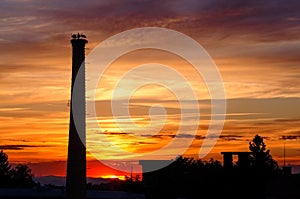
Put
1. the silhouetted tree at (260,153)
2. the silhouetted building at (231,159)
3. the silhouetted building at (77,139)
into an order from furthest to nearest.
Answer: the silhouetted tree at (260,153)
the silhouetted building at (231,159)
the silhouetted building at (77,139)

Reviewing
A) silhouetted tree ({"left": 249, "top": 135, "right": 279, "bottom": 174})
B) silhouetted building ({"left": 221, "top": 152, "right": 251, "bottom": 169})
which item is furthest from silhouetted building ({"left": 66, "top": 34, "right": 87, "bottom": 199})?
silhouetted tree ({"left": 249, "top": 135, "right": 279, "bottom": 174})

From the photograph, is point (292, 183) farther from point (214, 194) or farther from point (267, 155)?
point (267, 155)

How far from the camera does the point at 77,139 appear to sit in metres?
56.6

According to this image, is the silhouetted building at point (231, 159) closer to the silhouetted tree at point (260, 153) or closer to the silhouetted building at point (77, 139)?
the silhouetted building at point (77, 139)

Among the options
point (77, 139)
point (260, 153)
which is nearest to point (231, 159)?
point (77, 139)

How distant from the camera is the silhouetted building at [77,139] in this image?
56188mm

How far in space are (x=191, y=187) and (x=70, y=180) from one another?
948 inches

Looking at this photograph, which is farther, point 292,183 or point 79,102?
point 292,183

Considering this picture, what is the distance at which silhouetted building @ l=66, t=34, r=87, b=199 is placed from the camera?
184ft

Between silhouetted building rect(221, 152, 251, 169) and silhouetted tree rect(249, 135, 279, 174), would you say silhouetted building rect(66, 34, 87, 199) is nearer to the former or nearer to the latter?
silhouetted building rect(221, 152, 251, 169)

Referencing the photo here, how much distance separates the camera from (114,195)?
63.2 m

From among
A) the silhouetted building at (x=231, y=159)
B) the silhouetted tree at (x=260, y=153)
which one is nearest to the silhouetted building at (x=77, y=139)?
the silhouetted building at (x=231, y=159)

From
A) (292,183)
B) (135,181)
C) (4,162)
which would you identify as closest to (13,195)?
(292,183)

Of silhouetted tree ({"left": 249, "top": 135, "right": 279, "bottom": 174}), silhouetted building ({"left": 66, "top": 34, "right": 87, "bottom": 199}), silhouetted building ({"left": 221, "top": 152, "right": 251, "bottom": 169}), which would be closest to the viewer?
silhouetted building ({"left": 66, "top": 34, "right": 87, "bottom": 199})
